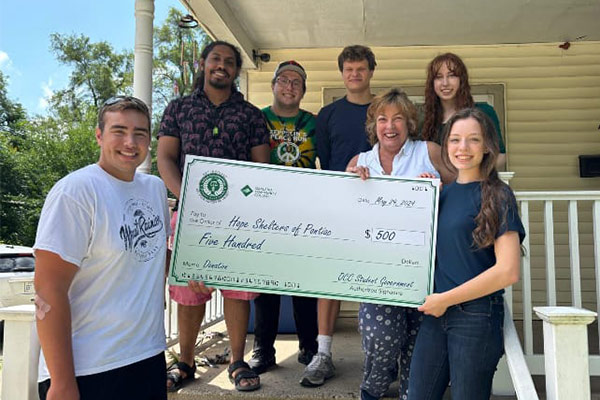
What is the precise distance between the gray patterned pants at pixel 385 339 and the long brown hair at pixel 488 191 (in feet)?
1.78

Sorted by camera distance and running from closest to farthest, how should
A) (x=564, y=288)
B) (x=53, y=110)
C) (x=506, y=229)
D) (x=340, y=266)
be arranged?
(x=506, y=229) → (x=340, y=266) → (x=564, y=288) → (x=53, y=110)

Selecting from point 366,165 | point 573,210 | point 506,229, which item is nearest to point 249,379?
point 366,165

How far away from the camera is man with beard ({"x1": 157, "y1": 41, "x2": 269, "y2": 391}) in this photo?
8.43 feet

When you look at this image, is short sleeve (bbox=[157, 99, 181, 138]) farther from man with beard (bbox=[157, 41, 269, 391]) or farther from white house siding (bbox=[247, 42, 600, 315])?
white house siding (bbox=[247, 42, 600, 315])

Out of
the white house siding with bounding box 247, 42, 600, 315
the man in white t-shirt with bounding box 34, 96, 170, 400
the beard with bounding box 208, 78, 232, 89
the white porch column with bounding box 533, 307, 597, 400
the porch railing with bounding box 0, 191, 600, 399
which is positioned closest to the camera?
the man in white t-shirt with bounding box 34, 96, 170, 400

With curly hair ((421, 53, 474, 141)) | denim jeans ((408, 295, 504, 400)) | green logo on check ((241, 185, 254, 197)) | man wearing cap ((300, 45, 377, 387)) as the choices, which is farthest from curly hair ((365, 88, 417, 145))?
denim jeans ((408, 295, 504, 400))

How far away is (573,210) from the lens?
290 cm

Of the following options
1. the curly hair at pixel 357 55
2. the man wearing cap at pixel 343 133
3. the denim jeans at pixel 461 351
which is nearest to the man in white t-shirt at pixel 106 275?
the denim jeans at pixel 461 351

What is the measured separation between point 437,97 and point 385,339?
131 centimetres

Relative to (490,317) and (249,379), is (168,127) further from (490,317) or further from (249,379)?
(490,317)

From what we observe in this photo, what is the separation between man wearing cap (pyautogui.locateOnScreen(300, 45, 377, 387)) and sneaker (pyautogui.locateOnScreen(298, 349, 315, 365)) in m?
0.28

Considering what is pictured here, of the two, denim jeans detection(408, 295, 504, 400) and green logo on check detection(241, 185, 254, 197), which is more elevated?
green logo on check detection(241, 185, 254, 197)

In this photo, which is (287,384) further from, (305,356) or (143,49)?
(143,49)

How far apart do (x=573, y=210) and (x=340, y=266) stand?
1.67 m
